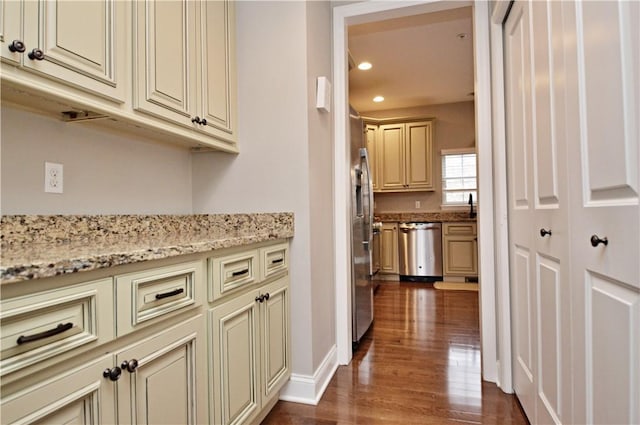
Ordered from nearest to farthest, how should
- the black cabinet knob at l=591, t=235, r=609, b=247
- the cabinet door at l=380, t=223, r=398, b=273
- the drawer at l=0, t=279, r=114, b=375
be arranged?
the drawer at l=0, t=279, r=114, b=375 < the black cabinet knob at l=591, t=235, r=609, b=247 < the cabinet door at l=380, t=223, r=398, b=273

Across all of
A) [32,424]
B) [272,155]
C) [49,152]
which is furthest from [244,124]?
[32,424]

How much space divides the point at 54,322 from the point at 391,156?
5493 millimetres

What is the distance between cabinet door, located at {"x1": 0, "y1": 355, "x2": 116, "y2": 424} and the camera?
703 millimetres

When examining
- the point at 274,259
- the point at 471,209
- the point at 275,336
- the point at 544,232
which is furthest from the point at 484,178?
the point at 471,209

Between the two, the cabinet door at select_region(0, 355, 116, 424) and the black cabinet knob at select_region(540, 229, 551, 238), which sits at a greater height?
the black cabinet knob at select_region(540, 229, 551, 238)

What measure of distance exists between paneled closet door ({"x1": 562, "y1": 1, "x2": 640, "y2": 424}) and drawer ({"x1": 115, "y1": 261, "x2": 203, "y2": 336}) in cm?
121

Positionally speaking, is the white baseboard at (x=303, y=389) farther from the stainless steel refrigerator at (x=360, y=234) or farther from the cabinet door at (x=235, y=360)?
the stainless steel refrigerator at (x=360, y=234)

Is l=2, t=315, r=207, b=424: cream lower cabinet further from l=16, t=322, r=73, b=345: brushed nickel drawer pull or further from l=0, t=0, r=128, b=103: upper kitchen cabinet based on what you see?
l=0, t=0, r=128, b=103: upper kitchen cabinet

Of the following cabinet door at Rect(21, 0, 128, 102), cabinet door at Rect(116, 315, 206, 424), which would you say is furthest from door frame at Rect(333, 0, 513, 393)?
cabinet door at Rect(21, 0, 128, 102)

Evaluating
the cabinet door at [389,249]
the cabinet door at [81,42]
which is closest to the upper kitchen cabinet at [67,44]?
the cabinet door at [81,42]

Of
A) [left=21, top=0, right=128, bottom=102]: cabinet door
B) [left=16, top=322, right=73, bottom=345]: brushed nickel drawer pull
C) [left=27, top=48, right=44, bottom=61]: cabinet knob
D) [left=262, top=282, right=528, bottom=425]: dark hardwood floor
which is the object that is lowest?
[left=262, top=282, right=528, bottom=425]: dark hardwood floor

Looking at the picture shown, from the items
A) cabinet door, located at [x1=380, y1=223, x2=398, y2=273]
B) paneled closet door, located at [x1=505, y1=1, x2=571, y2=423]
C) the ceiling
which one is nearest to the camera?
paneled closet door, located at [x1=505, y1=1, x2=571, y2=423]

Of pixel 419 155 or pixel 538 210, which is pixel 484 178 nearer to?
pixel 538 210

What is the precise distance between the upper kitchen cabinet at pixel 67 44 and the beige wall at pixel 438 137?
Result: 520 centimetres
